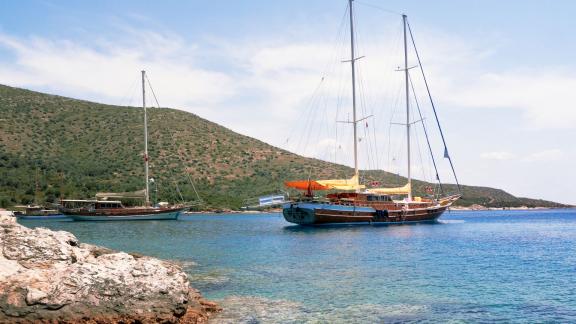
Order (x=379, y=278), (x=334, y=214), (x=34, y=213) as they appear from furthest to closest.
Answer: (x=34, y=213) < (x=334, y=214) < (x=379, y=278)

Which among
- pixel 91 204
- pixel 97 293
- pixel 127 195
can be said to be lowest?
pixel 97 293

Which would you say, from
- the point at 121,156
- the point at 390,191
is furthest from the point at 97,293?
the point at 121,156

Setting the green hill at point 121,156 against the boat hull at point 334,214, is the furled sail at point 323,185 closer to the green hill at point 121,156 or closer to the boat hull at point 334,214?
the boat hull at point 334,214

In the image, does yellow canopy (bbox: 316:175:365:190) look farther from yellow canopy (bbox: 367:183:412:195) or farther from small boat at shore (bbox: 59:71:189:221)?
small boat at shore (bbox: 59:71:189:221)

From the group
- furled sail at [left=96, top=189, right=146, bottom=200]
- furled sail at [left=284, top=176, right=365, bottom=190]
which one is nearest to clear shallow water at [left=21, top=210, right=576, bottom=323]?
furled sail at [left=284, top=176, right=365, bottom=190]

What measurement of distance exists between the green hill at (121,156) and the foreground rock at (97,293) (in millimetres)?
61831

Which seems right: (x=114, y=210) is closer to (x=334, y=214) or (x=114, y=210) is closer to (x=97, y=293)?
(x=334, y=214)

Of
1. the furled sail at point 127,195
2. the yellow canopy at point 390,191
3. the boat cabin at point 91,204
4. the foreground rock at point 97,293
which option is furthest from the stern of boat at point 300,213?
the foreground rock at point 97,293

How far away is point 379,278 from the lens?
1911 cm

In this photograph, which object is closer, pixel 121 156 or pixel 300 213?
pixel 300 213

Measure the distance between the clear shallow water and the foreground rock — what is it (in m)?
1.74

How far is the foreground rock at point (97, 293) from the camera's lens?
1075 centimetres

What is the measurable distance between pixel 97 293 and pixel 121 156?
73712 mm

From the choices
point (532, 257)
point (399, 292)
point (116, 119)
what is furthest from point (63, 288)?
point (116, 119)
